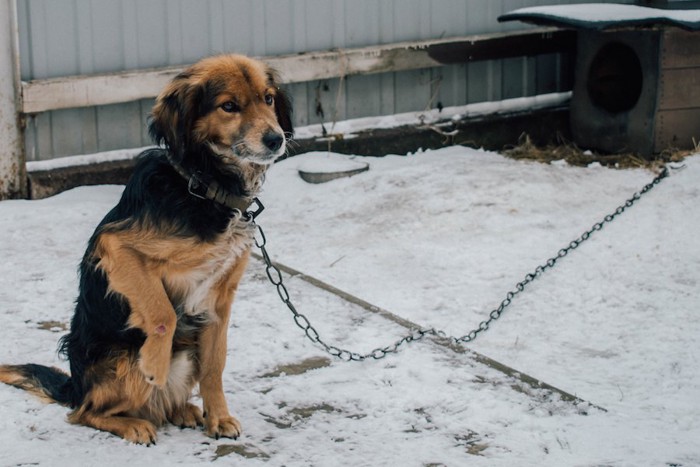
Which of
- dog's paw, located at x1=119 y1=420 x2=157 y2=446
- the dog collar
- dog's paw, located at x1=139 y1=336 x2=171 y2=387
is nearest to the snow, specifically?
dog's paw, located at x1=119 y1=420 x2=157 y2=446

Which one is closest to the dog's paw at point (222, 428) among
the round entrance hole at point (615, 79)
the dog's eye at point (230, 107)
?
the dog's eye at point (230, 107)

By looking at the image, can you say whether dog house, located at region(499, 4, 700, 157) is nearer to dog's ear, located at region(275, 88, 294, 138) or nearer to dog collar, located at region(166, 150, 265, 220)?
dog's ear, located at region(275, 88, 294, 138)

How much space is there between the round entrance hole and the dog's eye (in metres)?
5.28

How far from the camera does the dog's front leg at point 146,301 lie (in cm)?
379

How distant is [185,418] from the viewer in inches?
163

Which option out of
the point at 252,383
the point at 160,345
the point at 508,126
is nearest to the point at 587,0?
the point at 508,126

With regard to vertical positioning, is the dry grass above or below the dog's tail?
above

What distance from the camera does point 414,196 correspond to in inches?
292

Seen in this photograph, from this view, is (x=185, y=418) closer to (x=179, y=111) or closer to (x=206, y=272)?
(x=206, y=272)

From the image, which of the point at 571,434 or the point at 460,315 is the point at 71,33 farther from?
the point at 571,434

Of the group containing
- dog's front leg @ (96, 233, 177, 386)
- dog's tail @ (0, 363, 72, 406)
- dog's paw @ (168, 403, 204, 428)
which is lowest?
dog's paw @ (168, 403, 204, 428)

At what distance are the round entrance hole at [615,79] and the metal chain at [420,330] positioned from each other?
1801mm

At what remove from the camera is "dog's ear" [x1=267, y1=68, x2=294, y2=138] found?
4.26 m

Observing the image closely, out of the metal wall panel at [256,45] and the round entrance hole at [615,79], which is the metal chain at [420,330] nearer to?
the metal wall panel at [256,45]
